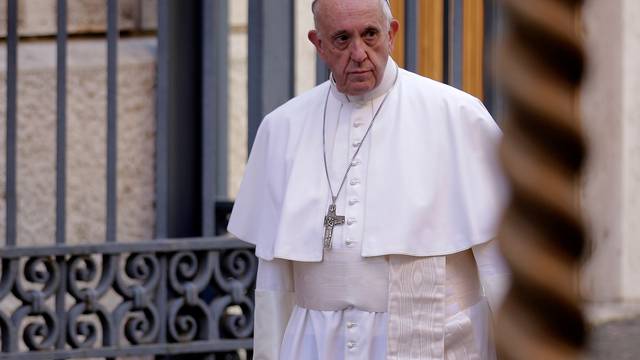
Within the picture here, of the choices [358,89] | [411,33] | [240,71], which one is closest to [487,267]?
[358,89]

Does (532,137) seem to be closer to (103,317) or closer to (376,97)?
(376,97)

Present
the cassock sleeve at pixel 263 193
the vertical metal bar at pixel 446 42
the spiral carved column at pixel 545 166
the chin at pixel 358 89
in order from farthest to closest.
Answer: the vertical metal bar at pixel 446 42 < the cassock sleeve at pixel 263 193 < the chin at pixel 358 89 < the spiral carved column at pixel 545 166

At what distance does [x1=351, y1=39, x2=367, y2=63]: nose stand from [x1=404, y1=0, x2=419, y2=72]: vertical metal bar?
1630 millimetres

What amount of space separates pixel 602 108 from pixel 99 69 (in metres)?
5.44

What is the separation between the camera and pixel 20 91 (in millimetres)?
5688

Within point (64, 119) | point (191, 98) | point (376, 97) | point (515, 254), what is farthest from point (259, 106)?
point (515, 254)

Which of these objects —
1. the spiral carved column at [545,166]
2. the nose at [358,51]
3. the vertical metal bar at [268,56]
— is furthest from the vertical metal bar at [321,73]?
the spiral carved column at [545,166]

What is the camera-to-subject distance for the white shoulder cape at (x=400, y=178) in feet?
12.0

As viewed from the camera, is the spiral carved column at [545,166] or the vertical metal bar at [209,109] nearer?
the spiral carved column at [545,166]

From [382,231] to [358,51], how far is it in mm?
485

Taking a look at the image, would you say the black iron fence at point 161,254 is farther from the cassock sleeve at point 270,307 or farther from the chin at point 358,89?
the chin at point 358,89

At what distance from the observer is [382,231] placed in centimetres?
363

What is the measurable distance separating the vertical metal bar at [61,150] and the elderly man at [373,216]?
1.40 m

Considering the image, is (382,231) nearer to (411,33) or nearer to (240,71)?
(411,33)
